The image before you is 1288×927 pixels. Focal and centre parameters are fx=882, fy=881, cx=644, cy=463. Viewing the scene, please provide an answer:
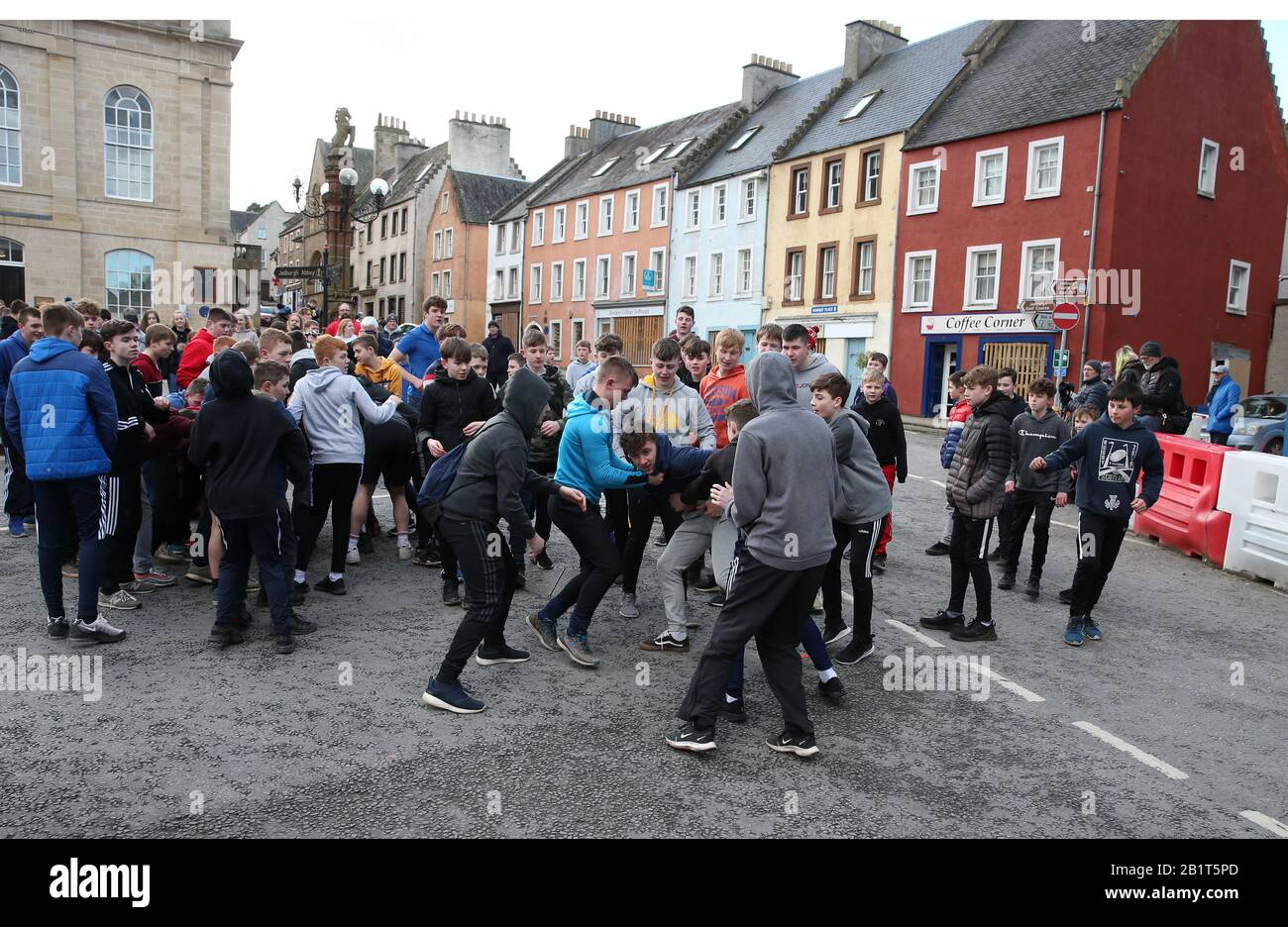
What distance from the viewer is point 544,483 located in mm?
5578

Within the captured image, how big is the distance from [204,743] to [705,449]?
347 cm

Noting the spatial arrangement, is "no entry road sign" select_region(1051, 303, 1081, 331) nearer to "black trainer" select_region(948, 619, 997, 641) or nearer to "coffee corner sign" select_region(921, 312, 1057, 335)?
"coffee corner sign" select_region(921, 312, 1057, 335)

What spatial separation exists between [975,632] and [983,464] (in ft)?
4.30

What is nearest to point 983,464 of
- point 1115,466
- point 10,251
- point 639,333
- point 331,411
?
point 1115,466

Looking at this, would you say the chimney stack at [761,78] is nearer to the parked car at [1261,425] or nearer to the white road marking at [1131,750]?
the parked car at [1261,425]

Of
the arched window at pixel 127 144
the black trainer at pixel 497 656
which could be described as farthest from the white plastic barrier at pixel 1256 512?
the arched window at pixel 127 144

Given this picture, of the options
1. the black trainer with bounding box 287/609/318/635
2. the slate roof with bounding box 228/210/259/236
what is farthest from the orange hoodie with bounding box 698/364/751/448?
the slate roof with bounding box 228/210/259/236

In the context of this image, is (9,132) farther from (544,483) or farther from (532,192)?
(532,192)

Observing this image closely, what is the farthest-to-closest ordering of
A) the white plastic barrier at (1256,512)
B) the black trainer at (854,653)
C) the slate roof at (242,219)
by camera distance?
the slate roof at (242,219) < the white plastic barrier at (1256,512) < the black trainer at (854,653)

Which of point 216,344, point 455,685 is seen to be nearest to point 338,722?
point 455,685

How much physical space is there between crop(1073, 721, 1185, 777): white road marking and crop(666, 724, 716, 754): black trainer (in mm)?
2261

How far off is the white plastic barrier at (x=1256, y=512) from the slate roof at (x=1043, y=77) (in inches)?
735

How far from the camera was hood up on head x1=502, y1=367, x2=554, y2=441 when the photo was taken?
522 cm

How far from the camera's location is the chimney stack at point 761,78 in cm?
3997
